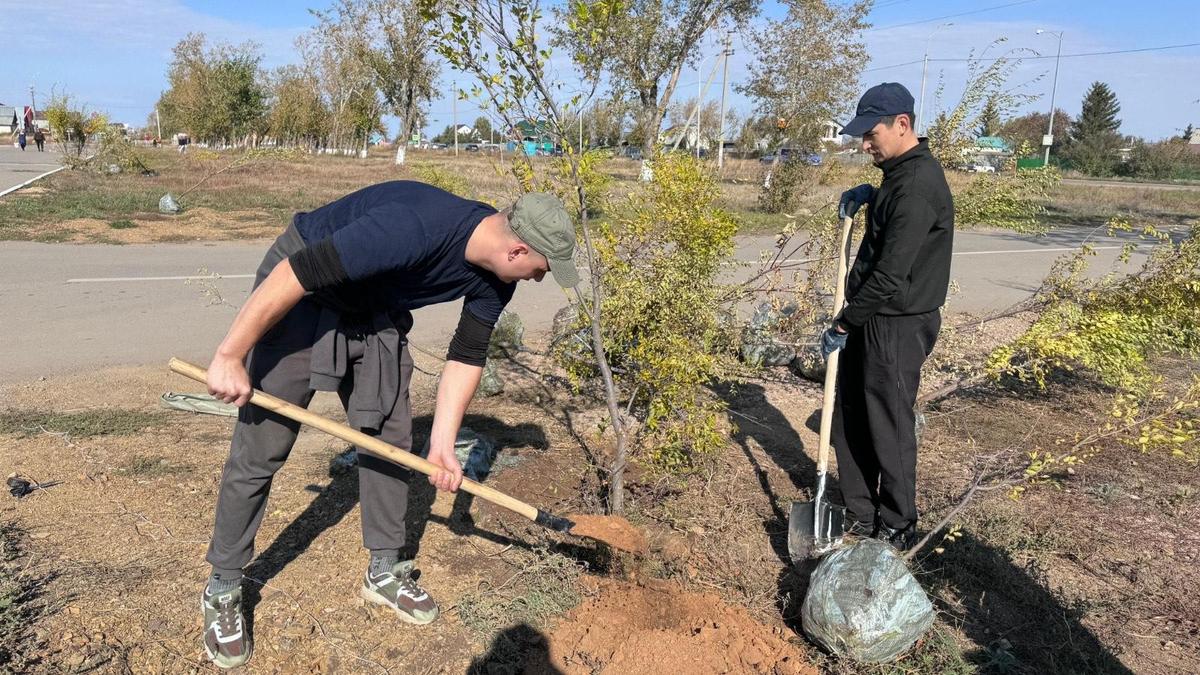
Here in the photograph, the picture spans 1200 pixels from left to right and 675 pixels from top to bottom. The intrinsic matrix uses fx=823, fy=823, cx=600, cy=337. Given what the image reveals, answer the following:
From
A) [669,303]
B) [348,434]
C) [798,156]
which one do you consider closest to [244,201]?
[798,156]

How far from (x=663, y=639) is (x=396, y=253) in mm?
1536

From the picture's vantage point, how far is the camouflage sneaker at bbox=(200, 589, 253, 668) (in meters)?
2.59

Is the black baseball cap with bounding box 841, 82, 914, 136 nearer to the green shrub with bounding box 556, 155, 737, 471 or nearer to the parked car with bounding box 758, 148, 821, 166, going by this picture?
the green shrub with bounding box 556, 155, 737, 471

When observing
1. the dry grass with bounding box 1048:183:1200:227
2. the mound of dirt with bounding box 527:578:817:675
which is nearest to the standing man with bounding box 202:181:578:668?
the mound of dirt with bounding box 527:578:817:675

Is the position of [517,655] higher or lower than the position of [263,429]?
lower

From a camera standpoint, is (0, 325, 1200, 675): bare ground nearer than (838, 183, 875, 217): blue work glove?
Yes

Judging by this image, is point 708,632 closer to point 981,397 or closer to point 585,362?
point 585,362

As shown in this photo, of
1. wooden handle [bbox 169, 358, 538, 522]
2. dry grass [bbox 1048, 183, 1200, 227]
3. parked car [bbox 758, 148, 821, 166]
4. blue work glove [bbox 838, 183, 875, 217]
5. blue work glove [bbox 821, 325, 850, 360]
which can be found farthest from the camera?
dry grass [bbox 1048, 183, 1200, 227]

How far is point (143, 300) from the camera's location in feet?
24.9

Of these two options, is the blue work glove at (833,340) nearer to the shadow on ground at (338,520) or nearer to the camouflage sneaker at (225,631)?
the shadow on ground at (338,520)

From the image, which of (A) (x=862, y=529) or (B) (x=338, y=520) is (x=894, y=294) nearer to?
(A) (x=862, y=529)

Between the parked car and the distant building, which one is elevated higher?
the distant building

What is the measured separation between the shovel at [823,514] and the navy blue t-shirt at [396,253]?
1424 millimetres

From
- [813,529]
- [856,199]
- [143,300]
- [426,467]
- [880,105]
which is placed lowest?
[813,529]
